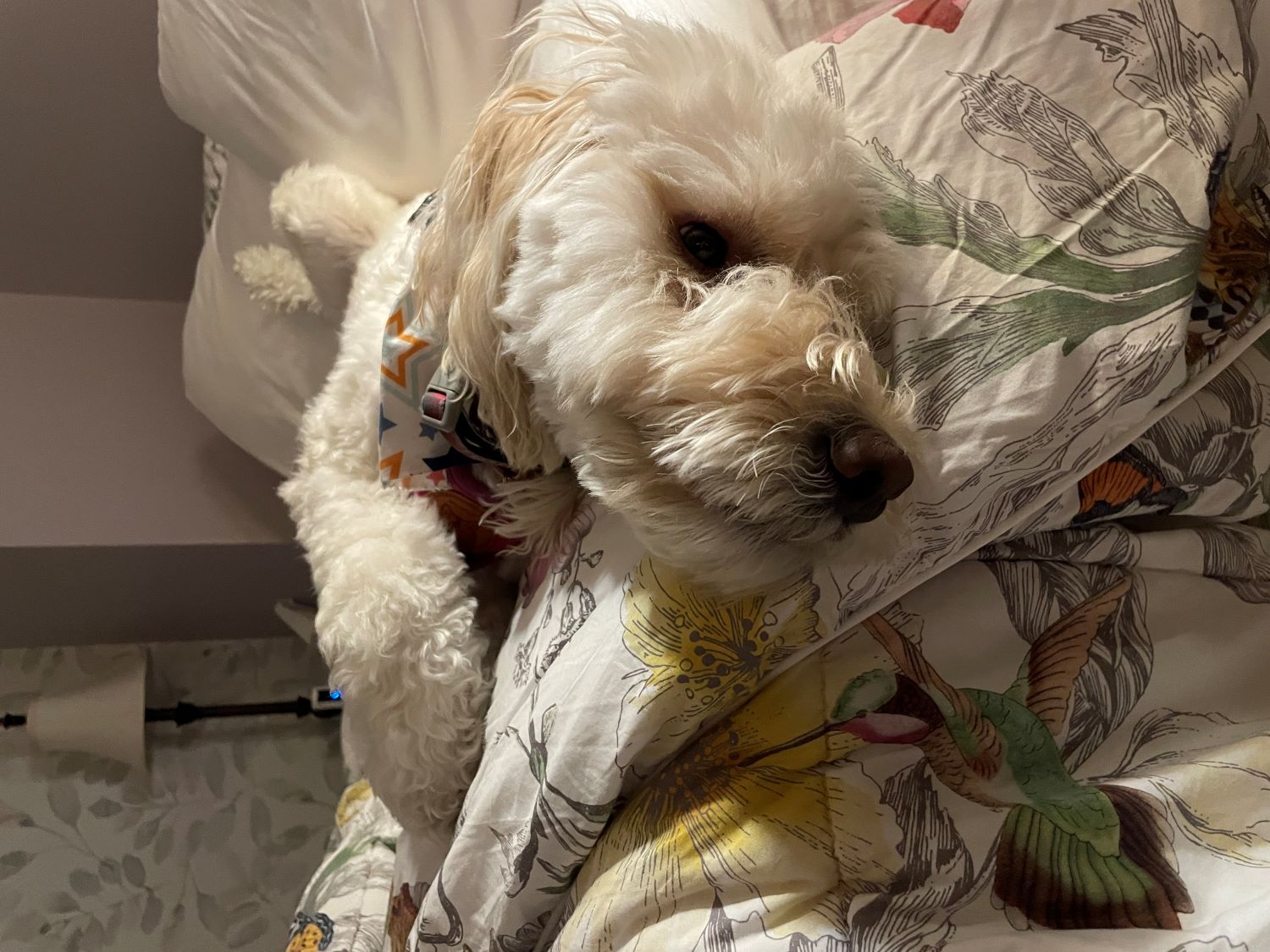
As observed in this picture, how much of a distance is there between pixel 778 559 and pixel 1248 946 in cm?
36

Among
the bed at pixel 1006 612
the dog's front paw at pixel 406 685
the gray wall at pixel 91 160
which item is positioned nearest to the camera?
the bed at pixel 1006 612

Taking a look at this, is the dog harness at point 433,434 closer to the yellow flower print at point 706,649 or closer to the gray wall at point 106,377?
the yellow flower print at point 706,649

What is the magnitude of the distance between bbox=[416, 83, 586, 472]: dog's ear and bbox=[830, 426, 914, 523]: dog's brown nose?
1.15 feet

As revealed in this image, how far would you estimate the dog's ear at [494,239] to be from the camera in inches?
30.5

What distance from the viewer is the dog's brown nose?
0.60 meters

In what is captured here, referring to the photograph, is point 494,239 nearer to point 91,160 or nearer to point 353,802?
point 353,802

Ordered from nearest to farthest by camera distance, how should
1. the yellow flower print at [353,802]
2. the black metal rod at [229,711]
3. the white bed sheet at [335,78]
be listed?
the white bed sheet at [335,78] → the yellow flower print at [353,802] → the black metal rod at [229,711]

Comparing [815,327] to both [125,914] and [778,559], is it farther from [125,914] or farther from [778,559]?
[125,914]

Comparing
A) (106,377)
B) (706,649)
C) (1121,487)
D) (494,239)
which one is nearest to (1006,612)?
(1121,487)

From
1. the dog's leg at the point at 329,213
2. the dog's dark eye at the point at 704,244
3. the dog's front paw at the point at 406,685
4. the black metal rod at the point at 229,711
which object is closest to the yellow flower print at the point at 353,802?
the black metal rod at the point at 229,711

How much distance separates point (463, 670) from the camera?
0.94 m

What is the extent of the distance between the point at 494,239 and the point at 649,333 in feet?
0.70

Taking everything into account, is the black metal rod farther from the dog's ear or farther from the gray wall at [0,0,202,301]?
the dog's ear

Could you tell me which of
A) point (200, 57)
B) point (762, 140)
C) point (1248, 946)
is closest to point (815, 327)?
point (762, 140)
